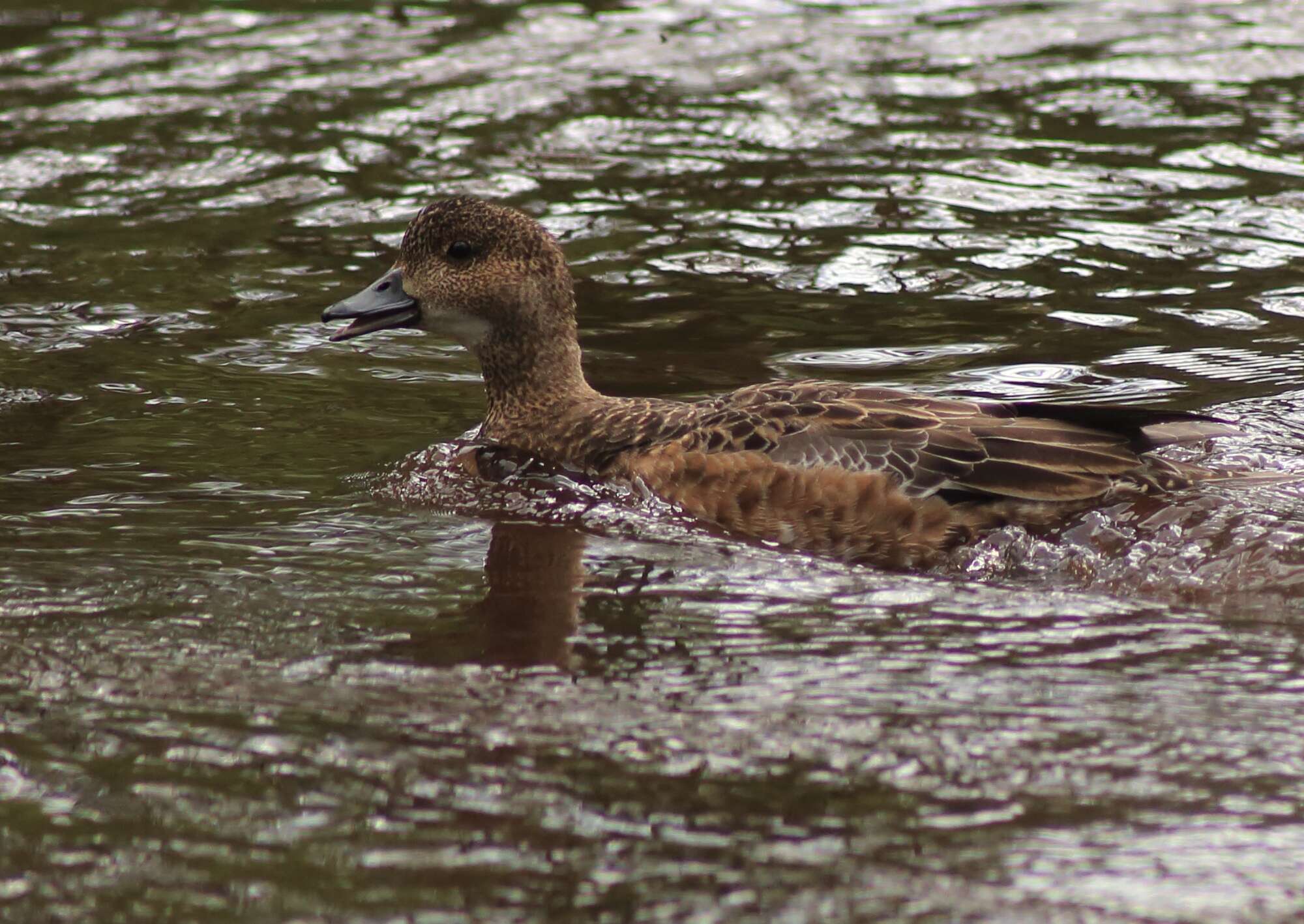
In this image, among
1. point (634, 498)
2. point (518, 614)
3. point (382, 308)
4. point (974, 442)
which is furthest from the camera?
point (382, 308)

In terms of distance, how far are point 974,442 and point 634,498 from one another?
1401mm

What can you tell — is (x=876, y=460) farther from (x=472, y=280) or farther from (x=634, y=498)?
(x=472, y=280)

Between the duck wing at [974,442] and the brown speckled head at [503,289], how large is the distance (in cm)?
123

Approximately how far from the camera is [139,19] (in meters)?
15.1

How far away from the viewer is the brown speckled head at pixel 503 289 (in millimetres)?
8023

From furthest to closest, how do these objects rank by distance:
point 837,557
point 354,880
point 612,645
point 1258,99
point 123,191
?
point 1258,99 → point 123,191 → point 837,557 → point 612,645 → point 354,880

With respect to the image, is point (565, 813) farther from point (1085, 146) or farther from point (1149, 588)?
point (1085, 146)

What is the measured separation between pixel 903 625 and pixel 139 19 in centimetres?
1144

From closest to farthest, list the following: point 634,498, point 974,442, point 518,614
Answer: point 518,614, point 974,442, point 634,498

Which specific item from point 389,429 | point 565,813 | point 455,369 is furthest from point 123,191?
point 565,813

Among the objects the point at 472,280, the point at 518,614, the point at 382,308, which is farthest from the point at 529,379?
the point at 518,614

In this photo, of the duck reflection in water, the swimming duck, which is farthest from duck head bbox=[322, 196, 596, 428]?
the duck reflection in water

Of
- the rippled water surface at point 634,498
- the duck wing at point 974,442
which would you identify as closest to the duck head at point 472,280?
the rippled water surface at point 634,498

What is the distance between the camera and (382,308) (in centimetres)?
803
